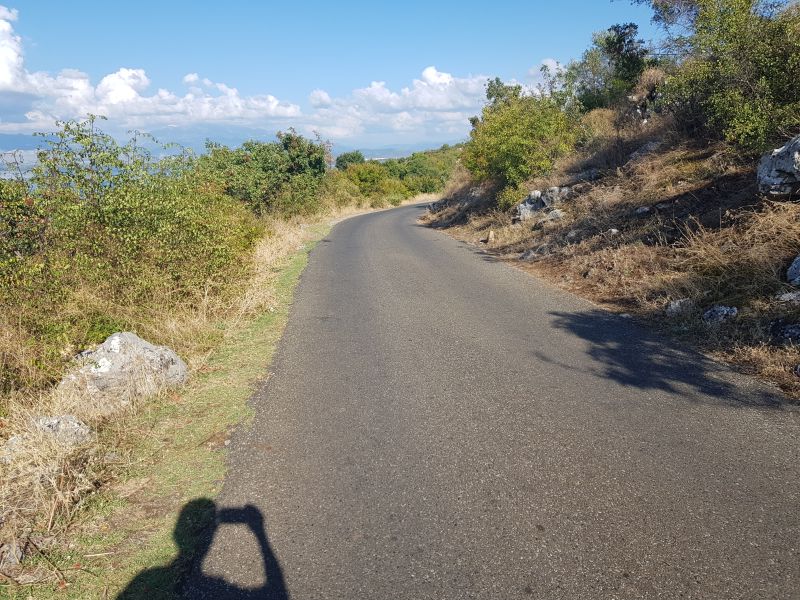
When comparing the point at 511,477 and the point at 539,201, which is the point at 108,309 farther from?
the point at 539,201

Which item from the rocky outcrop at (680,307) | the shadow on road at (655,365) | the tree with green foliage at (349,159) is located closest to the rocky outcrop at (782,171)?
the rocky outcrop at (680,307)

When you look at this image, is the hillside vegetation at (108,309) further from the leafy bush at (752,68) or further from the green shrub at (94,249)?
the leafy bush at (752,68)

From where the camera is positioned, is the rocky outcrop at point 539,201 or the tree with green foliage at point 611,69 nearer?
the rocky outcrop at point 539,201

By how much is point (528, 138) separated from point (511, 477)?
57.7ft

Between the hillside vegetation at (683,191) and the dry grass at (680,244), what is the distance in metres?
0.03

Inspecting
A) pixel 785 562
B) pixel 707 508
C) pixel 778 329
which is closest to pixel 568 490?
pixel 707 508

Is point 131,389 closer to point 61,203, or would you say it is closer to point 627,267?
point 61,203

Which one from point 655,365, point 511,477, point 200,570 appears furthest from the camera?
point 655,365

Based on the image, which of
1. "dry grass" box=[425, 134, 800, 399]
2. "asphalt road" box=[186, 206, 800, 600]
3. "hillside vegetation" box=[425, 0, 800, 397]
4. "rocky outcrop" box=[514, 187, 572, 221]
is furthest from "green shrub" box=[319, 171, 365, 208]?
"asphalt road" box=[186, 206, 800, 600]

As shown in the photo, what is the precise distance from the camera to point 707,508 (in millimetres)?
3322

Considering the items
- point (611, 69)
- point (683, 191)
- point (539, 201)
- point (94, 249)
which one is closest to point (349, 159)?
point (611, 69)

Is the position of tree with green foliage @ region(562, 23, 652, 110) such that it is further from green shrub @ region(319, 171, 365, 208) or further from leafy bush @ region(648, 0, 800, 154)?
green shrub @ region(319, 171, 365, 208)

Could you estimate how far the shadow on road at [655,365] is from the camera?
4848mm

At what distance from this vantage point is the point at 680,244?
884 cm
